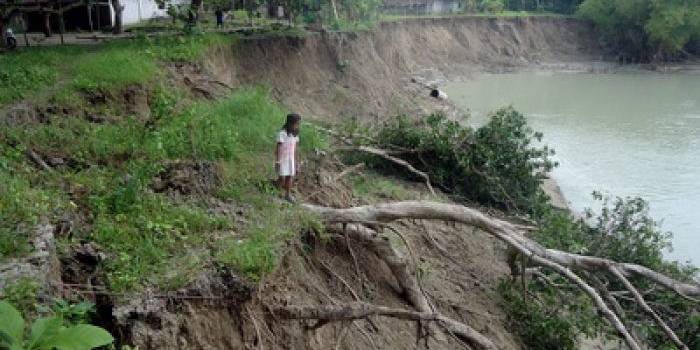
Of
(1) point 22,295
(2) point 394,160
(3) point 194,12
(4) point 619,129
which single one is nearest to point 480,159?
(2) point 394,160

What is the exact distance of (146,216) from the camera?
640cm

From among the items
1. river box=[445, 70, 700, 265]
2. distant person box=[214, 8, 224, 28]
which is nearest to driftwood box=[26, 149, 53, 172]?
river box=[445, 70, 700, 265]

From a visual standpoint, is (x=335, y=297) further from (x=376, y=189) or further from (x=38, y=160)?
(x=376, y=189)

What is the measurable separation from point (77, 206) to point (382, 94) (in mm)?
18229

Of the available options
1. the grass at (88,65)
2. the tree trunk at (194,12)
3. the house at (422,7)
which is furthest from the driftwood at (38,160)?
the house at (422,7)

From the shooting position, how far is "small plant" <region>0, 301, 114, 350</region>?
3301mm

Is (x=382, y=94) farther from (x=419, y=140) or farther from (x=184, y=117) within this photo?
(x=184, y=117)

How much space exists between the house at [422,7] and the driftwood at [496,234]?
3700 cm

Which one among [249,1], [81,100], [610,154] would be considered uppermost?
[249,1]

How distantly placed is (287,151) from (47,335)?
4.82 metres

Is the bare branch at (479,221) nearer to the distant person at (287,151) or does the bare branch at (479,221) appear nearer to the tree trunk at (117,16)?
the distant person at (287,151)

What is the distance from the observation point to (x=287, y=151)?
7961mm

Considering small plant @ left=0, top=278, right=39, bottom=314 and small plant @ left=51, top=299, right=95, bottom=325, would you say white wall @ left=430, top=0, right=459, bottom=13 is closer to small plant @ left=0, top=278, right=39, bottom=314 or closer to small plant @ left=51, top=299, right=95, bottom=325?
small plant @ left=51, top=299, right=95, bottom=325

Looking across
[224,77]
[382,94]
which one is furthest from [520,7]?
[224,77]
